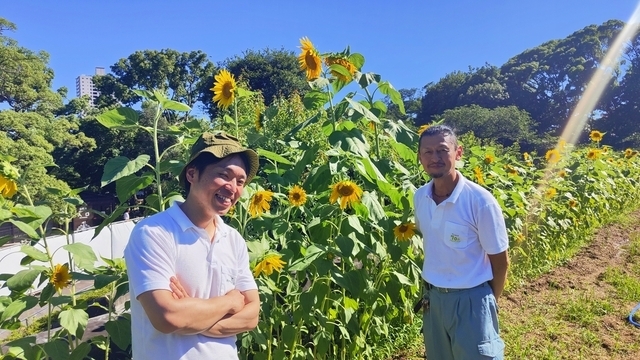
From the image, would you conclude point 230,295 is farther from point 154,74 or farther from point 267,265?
point 154,74

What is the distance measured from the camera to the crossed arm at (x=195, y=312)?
3.42ft

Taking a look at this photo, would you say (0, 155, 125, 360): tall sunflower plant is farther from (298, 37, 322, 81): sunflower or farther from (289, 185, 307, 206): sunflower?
(298, 37, 322, 81): sunflower

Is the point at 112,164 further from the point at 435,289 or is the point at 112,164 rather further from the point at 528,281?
the point at 528,281

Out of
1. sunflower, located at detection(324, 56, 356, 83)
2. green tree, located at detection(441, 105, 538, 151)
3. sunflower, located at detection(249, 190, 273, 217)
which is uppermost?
green tree, located at detection(441, 105, 538, 151)

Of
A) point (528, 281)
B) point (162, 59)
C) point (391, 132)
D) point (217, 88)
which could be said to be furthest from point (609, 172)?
point (162, 59)

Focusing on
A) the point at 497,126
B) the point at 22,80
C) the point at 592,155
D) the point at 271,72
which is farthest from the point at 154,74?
the point at 592,155

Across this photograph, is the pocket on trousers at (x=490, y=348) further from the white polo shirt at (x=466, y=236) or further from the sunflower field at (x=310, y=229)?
the sunflower field at (x=310, y=229)

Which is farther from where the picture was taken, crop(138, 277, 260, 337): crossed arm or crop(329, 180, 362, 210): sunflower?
crop(329, 180, 362, 210): sunflower

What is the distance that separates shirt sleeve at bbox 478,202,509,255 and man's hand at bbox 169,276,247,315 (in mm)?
871

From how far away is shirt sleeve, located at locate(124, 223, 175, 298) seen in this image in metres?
1.05

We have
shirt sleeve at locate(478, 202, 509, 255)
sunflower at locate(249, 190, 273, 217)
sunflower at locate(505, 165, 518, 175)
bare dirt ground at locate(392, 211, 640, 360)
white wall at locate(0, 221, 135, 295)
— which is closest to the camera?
shirt sleeve at locate(478, 202, 509, 255)

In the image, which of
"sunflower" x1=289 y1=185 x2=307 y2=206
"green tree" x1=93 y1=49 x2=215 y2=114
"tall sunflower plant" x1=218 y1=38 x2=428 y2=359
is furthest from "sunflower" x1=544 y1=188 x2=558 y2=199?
"green tree" x1=93 y1=49 x2=215 y2=114

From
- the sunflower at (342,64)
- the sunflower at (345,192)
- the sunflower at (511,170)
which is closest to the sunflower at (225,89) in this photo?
the sunflower at (342,64)

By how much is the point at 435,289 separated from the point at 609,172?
501cm
